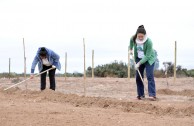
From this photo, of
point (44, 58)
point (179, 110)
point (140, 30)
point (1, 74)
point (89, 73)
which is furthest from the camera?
point (1, 74)

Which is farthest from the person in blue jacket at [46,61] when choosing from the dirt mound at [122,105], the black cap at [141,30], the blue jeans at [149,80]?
the black cap at [141,30]

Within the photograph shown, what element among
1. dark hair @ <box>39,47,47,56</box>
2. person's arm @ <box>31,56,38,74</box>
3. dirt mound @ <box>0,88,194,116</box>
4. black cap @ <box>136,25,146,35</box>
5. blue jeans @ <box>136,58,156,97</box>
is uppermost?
black cap @ <box>136,25,146,35</box>

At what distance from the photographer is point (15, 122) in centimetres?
763

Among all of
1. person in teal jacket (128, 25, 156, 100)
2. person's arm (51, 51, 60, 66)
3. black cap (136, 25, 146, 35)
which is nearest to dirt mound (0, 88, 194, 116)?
person's arm (51, 51, 60, 66)

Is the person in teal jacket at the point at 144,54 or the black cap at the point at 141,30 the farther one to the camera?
the person in teal jacket at the point at 144,54

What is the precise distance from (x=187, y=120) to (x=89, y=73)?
30.1 m

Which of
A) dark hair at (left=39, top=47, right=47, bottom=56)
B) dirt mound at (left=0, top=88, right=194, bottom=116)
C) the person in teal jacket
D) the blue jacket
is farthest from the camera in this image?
the blue jacket

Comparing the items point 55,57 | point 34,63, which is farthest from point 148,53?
point 34,63

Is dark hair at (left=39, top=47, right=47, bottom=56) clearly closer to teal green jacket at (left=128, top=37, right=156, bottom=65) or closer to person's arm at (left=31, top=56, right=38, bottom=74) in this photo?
person's arm at (left=31, top=56, right=38, bottom=74)

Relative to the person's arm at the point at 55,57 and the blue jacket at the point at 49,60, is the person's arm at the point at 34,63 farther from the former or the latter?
the person's arm at the point at 55,57

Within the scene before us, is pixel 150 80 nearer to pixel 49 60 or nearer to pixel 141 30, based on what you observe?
pixel 141 30

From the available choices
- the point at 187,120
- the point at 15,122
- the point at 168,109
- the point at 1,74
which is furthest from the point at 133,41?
the point at 1,74

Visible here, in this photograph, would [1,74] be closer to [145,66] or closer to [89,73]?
[89,73]

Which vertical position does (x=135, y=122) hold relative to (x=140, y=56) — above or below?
below
